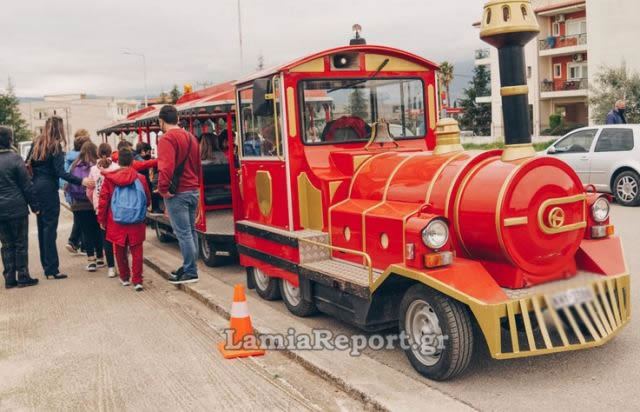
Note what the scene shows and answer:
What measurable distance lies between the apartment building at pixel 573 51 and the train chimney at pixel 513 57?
4043cm

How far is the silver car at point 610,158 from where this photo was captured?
41.9 ft

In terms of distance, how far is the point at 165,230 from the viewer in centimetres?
1141

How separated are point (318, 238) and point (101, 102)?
10527 cm

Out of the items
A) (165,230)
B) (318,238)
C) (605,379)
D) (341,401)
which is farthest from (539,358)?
(165,230)

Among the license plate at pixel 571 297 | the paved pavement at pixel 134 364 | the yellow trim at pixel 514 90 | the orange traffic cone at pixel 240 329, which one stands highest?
the yellow trim at pixel 514 90

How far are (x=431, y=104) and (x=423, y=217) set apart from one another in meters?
2.55

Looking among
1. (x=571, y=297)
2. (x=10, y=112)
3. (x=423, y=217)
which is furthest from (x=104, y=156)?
(x=10, y=112)

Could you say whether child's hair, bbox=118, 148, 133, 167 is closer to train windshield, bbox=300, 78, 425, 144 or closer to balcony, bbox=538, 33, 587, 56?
train windshield, bbox=300, 78, 425, 144

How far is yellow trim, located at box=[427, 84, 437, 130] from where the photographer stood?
6.96 meters

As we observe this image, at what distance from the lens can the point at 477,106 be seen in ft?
189

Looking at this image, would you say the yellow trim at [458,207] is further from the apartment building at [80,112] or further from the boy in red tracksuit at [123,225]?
Answer: the apartment building at [80,112]

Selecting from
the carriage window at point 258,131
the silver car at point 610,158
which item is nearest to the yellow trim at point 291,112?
the carriage window at point 258,131

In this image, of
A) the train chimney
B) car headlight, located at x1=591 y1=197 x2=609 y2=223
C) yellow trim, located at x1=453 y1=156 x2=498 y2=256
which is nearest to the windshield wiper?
the train chimney

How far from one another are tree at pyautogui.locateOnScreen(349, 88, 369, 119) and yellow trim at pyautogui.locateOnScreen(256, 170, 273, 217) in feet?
3.52
